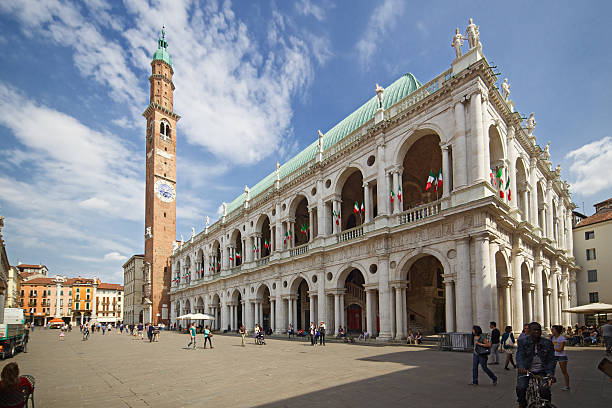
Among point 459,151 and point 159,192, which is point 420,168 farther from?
point 159,192

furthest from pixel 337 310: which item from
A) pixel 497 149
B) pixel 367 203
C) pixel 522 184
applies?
pixel 522 184

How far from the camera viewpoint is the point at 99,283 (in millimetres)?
123500

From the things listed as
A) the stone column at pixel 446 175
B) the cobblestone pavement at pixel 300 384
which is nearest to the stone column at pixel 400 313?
the stone column at pixel 446 175

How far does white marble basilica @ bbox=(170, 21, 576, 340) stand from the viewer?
66.1 feet

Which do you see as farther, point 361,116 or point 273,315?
point 273,315

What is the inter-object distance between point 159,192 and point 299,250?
40.4m

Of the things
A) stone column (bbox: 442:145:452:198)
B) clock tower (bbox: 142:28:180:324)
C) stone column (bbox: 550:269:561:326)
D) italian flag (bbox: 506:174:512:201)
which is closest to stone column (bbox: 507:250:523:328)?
italian flag (bbox: 506:174:512:201)

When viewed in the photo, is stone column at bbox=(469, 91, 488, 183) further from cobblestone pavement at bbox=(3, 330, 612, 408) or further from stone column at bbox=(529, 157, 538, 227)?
stone column at bbox=(529, 157, 538, 227)

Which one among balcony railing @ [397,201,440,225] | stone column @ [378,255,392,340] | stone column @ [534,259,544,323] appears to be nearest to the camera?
balcony railing @ [397,201,440,225]

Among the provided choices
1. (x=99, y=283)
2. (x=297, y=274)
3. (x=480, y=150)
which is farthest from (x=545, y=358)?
(x=99, y=283)

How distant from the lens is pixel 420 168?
30.5 m

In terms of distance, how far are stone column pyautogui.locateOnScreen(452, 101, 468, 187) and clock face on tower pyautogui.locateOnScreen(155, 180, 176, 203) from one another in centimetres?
5537

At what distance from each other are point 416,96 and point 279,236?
18.7m

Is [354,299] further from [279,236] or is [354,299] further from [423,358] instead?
[423,358]
